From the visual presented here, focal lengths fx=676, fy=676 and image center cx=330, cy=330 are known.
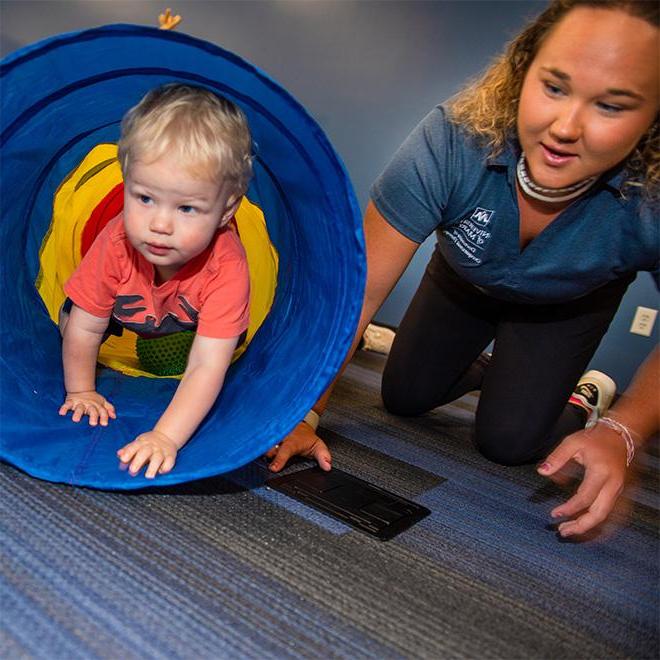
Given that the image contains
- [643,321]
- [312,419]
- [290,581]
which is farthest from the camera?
[643,321]

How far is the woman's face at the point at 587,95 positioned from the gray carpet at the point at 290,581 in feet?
2.22

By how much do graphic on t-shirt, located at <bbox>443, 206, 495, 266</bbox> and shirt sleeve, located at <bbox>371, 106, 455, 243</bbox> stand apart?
2.8 inches

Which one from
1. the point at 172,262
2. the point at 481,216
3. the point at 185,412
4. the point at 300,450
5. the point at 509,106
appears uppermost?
the point at 509,106

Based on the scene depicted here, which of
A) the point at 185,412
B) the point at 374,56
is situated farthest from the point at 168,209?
the point at 374,56

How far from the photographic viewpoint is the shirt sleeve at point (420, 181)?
4.11ft

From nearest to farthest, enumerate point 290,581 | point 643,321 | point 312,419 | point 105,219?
point 290,581 → point 312,419 → point 105,219 → point 643,321

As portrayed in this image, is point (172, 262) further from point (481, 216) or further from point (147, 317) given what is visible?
point (481, 216)

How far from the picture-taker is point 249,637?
0.83 metres

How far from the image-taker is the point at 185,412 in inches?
46.5

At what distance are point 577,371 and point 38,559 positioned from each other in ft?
4.19

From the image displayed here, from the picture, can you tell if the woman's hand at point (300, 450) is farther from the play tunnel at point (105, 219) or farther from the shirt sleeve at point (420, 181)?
the shirt sleeve at point (420, 181)

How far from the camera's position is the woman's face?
0.99 metres

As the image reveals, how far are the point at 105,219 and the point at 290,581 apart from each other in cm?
101

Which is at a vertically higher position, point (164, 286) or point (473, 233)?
point (473, 233)
